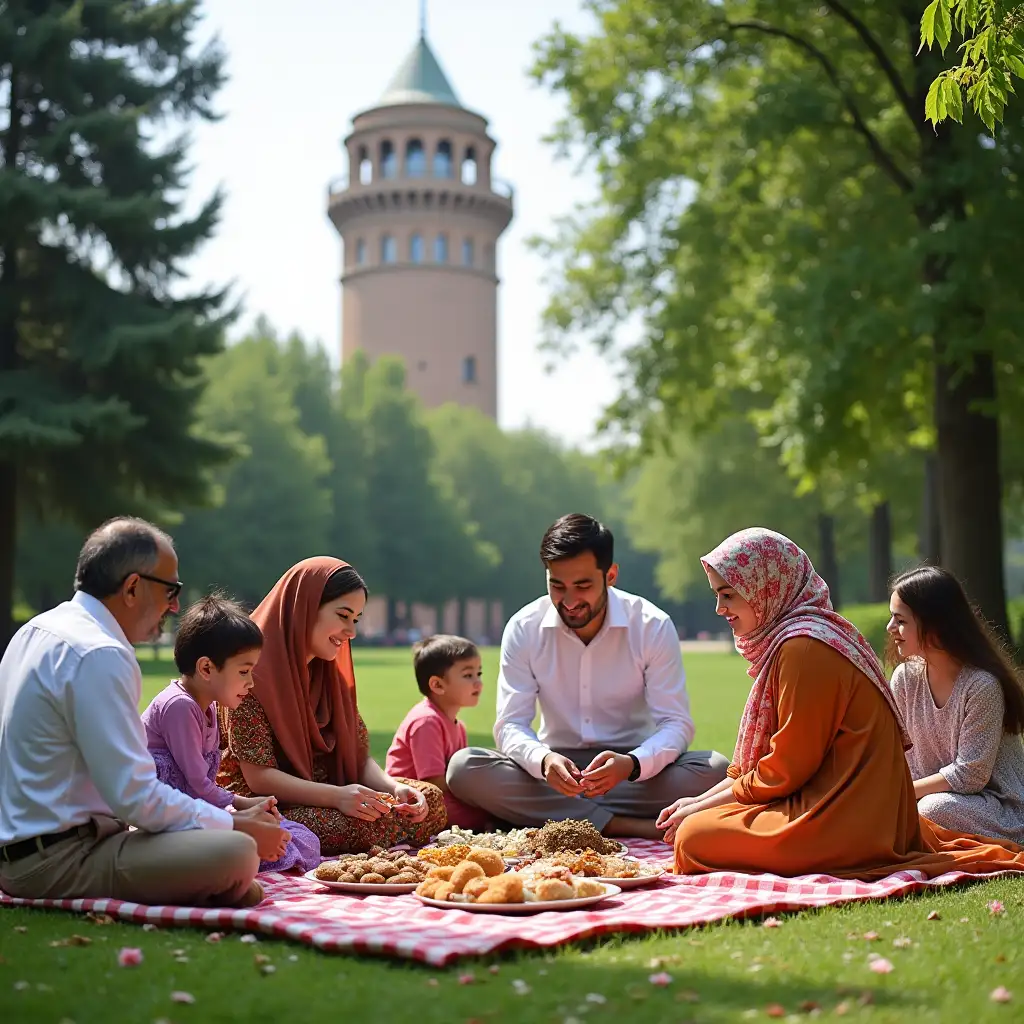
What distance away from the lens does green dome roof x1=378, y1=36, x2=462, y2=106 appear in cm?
6312

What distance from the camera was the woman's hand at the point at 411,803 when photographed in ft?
21.8

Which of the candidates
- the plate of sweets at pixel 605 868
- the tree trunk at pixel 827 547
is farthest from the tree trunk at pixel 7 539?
the tree trunk at pixel 827 547

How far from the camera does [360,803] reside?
20.5ft

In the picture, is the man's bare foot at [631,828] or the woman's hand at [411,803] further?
the man's bare foot at [631,828]

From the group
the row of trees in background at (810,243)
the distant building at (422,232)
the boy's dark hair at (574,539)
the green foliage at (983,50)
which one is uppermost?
the distant building at (422,232)

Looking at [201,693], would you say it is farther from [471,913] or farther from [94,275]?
[94,275]

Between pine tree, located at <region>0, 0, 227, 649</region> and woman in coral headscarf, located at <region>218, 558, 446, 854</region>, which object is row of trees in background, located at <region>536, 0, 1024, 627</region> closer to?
pine tree, located at <region>0, 0, 227, 649</region>

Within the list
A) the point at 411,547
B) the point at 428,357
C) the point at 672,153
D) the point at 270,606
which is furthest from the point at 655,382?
the point at 428,357

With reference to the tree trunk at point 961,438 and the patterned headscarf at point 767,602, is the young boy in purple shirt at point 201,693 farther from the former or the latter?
the tree trunk at point 961,438

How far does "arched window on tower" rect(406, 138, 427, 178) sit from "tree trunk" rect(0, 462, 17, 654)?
4471cm

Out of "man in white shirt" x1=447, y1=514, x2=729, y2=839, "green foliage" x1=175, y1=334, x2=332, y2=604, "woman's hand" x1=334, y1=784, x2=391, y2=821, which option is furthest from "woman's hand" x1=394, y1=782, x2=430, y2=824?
"green foliage" x1=175, y1=334, x2=332, y2=604

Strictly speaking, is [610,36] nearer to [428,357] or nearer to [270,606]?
[270,606]

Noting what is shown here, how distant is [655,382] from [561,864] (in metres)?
15.0

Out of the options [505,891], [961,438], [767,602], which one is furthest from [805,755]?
[961,438]
